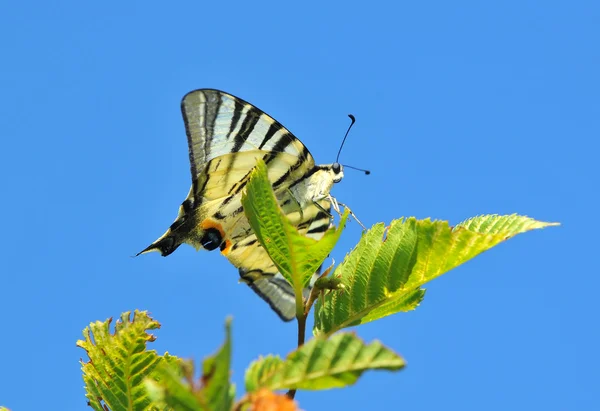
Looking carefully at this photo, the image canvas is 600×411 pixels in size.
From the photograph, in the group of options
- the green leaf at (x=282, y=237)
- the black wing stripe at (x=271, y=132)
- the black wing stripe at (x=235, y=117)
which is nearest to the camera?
the green leaf at (x=282, y=237)

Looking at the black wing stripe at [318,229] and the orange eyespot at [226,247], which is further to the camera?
the black wing stripe at [318,229]

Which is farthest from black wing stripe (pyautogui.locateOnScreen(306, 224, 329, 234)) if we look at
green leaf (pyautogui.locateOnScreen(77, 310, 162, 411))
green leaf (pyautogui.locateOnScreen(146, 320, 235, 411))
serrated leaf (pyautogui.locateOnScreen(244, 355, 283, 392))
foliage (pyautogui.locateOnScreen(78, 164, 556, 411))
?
green leaf (pyautogui.locateOnScreen(146, 320, 235, 411))

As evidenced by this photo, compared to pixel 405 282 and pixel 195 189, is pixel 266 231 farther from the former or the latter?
pixel 195 189

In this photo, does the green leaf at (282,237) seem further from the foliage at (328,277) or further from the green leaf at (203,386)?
the green leaf at (203,386)

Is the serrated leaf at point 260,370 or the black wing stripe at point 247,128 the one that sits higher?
the black wing stripe at point 247,128

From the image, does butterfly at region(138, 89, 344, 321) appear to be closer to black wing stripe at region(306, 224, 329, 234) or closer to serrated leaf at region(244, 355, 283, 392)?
black wing stripe at region(306, 224, 329, 234)

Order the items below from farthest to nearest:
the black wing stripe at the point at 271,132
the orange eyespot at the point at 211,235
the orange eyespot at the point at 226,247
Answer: the black wing stripe at the point at 271,132 → the orange eyespot at the point at 211,235 → the orange eyespot at the point at 226,247

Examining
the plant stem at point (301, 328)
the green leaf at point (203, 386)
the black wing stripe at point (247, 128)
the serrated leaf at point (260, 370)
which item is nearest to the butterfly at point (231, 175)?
the black wing stripe at point (247, 128)

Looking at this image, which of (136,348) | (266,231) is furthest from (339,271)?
(136,348)
